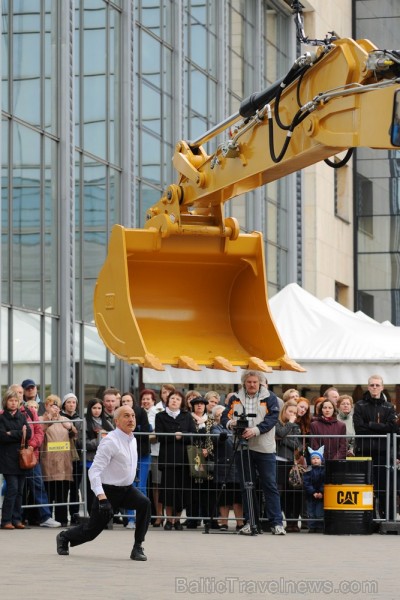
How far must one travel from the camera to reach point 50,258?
27.4 metres

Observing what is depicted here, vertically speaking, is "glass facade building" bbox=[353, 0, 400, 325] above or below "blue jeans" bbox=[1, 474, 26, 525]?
above

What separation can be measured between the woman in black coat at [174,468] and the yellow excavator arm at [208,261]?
2.45 metres

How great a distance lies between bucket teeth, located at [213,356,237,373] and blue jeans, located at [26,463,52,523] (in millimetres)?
3893

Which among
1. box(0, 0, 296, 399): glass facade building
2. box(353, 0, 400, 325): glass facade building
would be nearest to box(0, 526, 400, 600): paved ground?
box(0, 0, 296, 399): glass facade building

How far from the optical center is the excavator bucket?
1669cm

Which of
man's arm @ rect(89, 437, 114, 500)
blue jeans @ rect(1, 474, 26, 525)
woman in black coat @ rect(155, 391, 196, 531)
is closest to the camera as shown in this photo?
man's arm @ rect(89, 437, 114, 500)

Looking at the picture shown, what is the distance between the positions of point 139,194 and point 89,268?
340 cm

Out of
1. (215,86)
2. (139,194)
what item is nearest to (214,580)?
(139,194)

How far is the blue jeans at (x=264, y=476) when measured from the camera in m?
18.5

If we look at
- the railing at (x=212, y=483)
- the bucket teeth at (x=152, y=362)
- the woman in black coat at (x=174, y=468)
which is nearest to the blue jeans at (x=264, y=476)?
the railing at (x=212, y=483)

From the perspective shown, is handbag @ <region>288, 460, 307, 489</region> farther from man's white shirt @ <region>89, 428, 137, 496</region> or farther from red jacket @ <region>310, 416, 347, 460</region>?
man's white shirt @ <region>89, 428, 137, 496</region>

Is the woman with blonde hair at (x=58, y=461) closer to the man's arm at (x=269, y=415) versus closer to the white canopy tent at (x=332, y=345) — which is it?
the man's arm at (x=269, y=415)

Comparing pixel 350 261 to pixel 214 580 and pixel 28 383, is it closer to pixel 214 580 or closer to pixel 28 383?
pixel 28 383

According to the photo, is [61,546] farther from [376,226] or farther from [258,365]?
[376,226]
